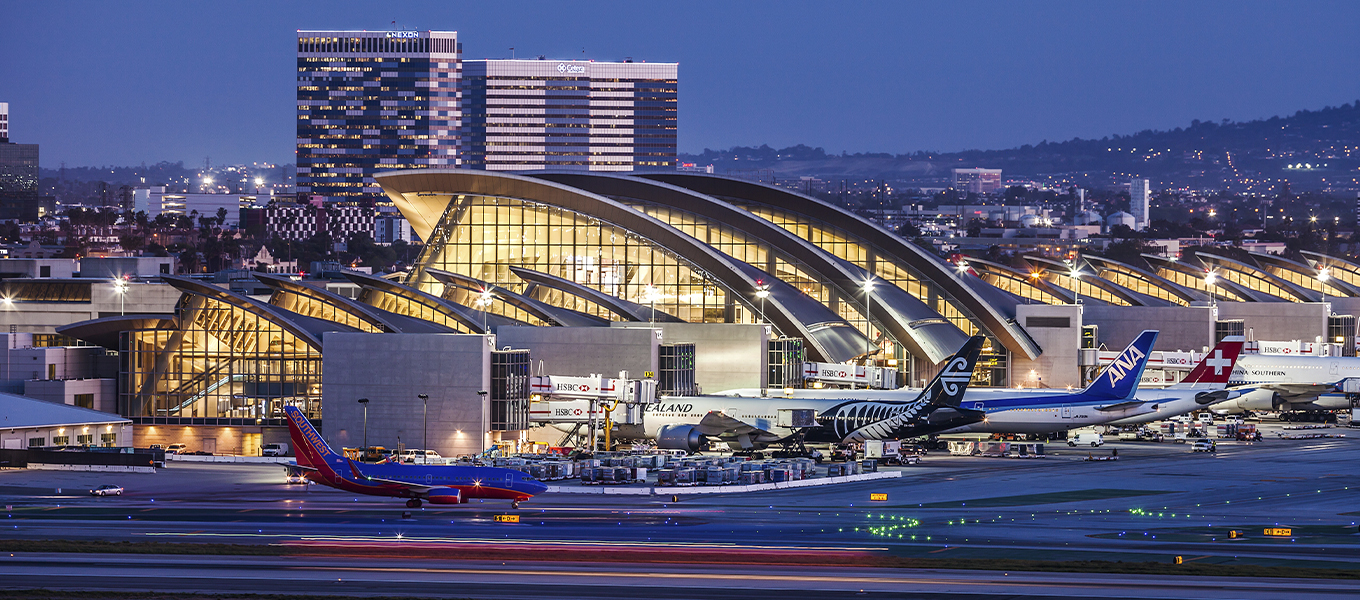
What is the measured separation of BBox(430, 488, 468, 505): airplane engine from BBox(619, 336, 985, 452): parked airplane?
786 inches

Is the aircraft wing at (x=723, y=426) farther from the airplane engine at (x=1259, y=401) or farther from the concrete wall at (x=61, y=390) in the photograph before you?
the airplane engine at (x=1259, y=401)

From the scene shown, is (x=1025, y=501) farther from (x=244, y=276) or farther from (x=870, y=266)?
(x=244, y=276)

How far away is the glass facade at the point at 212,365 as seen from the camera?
7956 centimetres

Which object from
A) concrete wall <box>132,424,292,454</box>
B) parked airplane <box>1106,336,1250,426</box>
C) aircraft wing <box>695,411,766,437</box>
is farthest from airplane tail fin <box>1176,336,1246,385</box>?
concrete wall <box>132,424,292,454</box>

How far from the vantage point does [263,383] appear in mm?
79625

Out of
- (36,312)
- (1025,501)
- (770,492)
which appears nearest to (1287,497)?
(1025,501)

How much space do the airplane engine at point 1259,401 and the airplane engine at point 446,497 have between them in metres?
57.3

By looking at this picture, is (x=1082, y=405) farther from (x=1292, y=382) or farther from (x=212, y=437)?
(x=212, y=437)

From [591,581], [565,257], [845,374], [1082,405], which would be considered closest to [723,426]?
[1082,405]

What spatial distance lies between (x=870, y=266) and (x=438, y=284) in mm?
28834

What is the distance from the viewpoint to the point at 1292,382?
99.2m

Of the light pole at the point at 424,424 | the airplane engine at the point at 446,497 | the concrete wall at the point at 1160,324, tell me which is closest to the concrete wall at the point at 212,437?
the light pole at the point at 424,424

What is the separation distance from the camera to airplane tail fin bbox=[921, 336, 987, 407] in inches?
2785

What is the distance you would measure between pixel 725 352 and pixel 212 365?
86.3 feet
